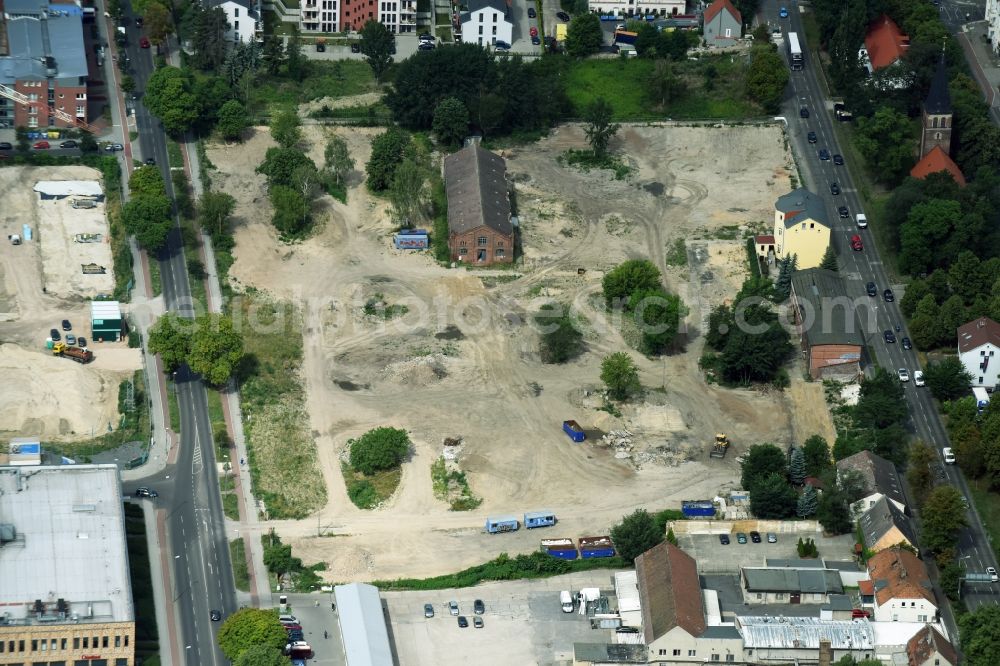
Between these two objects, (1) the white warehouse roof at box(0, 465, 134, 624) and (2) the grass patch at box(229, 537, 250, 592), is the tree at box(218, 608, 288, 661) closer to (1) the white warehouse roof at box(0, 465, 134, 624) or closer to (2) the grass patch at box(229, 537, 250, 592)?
(1) the white warehouse roof at box(0, 465, 134, 624)

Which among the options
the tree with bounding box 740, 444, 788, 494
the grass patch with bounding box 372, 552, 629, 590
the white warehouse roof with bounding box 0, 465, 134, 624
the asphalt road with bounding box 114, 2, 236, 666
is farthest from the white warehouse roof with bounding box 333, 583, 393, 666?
the tree with bounding box 740, 444, 788, 494

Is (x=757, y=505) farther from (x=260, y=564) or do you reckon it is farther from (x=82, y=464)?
(x=82, y=464)

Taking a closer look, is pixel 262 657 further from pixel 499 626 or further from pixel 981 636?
pixel 981 636

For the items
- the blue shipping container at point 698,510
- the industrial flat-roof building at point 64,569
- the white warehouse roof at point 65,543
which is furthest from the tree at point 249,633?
the blue shipping container at point 698,510

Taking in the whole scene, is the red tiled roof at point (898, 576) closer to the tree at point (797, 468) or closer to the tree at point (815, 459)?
the tree at point (797, 468)

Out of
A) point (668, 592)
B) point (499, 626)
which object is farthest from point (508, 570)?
point (668, 592)

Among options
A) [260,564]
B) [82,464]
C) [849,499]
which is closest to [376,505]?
[260,564]

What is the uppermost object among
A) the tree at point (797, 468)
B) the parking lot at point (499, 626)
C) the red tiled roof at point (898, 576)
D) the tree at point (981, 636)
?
the tree at point (797, 468)
